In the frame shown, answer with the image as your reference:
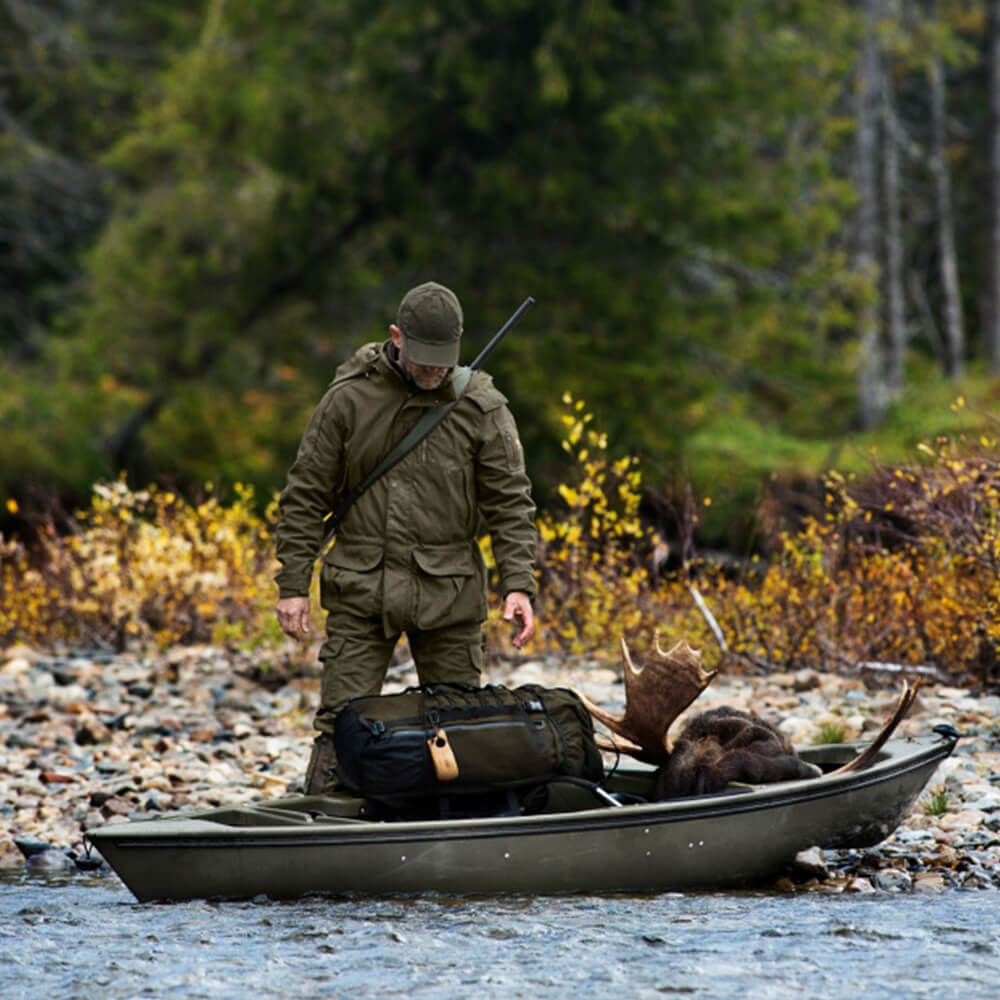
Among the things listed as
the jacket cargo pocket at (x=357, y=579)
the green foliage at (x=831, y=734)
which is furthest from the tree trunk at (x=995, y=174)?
the jacket cargo pocket at (x=357, y=579)

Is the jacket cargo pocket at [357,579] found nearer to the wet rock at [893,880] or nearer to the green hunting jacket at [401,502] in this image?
the green hunting jacket at [401,502]

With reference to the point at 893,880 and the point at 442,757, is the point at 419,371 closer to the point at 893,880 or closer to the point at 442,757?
the point at 442,757

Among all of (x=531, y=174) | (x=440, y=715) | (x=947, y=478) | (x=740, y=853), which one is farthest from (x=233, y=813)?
(x=531, y=174)

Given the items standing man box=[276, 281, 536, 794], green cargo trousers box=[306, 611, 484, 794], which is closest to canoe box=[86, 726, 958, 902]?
green cargo trousers box=[306, 611, 484, 794]

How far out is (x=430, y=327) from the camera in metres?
5.59

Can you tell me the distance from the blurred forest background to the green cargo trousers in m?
9.30

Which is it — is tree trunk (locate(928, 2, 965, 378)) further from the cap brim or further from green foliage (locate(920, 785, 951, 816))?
the cap brim

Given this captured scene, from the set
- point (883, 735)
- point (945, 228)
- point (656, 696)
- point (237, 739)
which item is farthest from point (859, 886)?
point (945, 228)

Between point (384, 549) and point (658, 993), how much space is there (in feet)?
6.85

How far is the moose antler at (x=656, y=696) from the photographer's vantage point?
575cm

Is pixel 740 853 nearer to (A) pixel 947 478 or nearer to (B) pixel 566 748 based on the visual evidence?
(B) pixel 566 748

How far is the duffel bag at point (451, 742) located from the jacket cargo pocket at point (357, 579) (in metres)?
0.36

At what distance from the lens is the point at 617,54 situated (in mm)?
16750

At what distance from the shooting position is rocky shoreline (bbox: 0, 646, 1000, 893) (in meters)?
5.98
